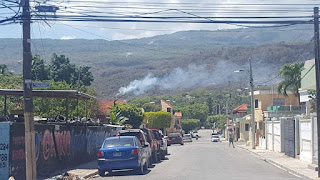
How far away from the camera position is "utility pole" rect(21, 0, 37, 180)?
54.5ft

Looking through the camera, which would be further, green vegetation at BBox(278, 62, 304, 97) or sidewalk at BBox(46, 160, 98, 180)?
green vegetation at BBox(278, 62, 304, 97)

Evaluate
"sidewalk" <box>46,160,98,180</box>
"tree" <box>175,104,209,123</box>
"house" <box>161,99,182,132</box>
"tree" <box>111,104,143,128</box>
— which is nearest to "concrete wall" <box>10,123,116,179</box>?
"sidewalk" <box>46,160,98,180</box>

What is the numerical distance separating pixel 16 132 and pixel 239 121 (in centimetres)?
6584

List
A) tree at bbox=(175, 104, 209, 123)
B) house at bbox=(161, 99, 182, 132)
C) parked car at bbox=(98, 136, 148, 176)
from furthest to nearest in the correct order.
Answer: tree at bbox=(175, 104, 209, 123) → house at bbox=(161, 99, 182, 132) → parked car at bbox=(98, 136, 148, 176)

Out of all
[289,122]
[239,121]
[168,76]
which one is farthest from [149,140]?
[168,76]

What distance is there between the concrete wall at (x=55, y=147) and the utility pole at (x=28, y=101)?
2.74 ft

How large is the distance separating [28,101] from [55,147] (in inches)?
227

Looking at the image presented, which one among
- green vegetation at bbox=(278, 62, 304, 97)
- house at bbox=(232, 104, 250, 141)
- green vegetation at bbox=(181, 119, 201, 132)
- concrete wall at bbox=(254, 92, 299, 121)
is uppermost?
green vegetation at bbox=(278, 62, 304, 97)

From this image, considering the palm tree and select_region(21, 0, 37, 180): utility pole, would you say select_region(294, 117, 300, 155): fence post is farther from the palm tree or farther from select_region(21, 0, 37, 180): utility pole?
the palm tree

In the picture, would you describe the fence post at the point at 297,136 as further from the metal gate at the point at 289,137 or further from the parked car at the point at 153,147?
the parked car at the point at 153,147

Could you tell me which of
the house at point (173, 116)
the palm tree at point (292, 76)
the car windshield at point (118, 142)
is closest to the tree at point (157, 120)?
the house at point (173, 116)

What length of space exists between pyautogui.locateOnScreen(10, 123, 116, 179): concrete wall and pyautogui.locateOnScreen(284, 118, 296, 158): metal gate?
39.2ft

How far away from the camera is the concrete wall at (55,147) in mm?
17562

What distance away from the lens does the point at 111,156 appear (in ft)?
69.7
